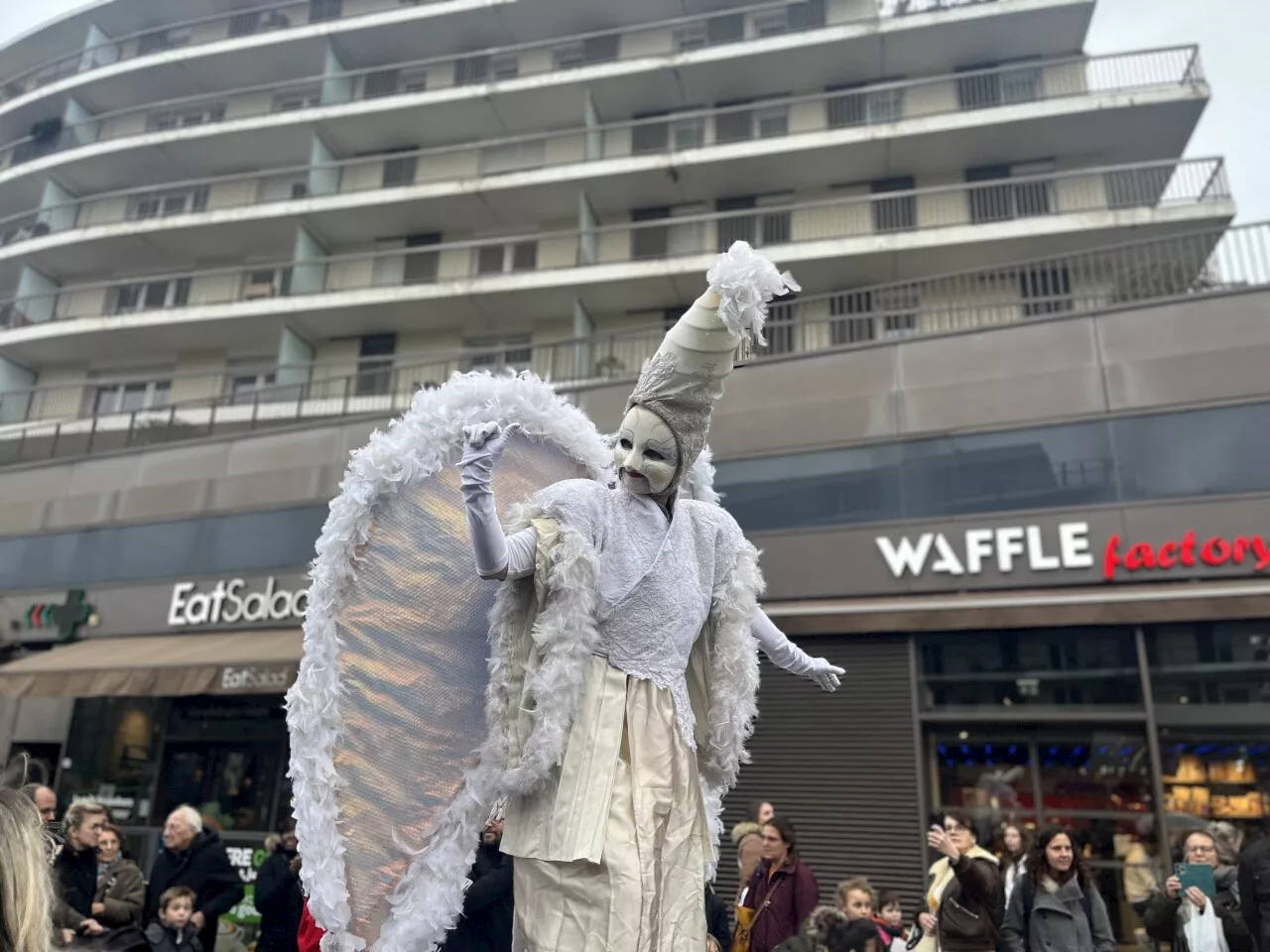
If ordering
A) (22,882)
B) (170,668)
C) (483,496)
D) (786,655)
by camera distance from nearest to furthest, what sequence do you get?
(22,882) → (483,496) → (786,655) → (170,668)

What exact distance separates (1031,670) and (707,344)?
7936 mm

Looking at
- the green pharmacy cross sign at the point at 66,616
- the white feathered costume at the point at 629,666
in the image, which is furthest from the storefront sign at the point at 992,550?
the green pharmacy cross sign at the point at 66,616

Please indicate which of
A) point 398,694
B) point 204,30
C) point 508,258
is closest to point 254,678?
point 398,694

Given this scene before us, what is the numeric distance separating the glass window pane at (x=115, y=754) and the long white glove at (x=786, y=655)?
1246 centimetres

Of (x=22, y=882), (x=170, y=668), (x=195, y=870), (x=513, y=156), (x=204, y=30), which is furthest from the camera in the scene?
(x=204, y=30)

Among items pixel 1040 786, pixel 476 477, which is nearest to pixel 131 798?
pixel 1040 786

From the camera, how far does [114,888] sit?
5254mm

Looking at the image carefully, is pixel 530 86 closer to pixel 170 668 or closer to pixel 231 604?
pixel 231 604

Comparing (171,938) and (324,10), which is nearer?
(171,938)

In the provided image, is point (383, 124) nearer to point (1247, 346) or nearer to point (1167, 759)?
point (1247, 346)

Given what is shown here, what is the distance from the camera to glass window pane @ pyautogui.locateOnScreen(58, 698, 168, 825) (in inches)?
514

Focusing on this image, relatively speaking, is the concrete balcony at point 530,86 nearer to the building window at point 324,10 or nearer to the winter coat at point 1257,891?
the building window at point 324,10

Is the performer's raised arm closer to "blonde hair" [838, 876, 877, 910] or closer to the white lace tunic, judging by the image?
the white lace tunic

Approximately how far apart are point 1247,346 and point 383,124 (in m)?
15.8
